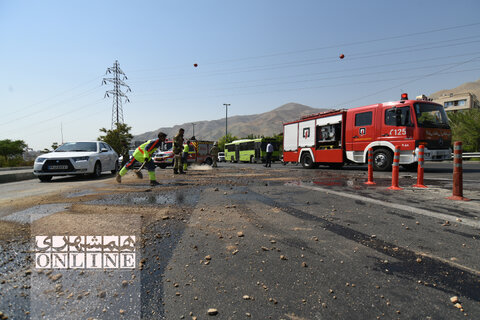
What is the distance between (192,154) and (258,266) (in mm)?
18369

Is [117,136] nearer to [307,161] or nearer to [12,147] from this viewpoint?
[12,147]

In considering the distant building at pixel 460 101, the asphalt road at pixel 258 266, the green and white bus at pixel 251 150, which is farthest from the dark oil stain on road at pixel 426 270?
the distant building at pixel 460 101

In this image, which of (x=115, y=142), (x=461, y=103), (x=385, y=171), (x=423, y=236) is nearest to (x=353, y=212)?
(x=423, y=236)

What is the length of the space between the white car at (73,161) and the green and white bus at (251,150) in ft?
67.1

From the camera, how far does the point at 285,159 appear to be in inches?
701

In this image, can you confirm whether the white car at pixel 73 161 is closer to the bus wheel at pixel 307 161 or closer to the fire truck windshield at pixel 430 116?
the bus wheel at pixel 307 161

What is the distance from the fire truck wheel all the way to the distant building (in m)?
83.7

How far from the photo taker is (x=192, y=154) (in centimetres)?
2002

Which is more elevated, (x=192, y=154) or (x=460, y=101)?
(x=460, y=101)

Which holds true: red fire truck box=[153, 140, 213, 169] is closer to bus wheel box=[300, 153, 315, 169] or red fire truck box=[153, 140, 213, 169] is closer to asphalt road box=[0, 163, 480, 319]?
bus wheel box=[300, 153, 315, 169]

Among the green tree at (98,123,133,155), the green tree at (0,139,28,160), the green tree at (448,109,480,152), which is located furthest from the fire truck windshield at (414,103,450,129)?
the green tree at (0,139,28,160)

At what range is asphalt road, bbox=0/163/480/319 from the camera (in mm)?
1580

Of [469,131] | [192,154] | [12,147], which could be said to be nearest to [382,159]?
[192,154]

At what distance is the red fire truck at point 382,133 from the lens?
1025 cm
